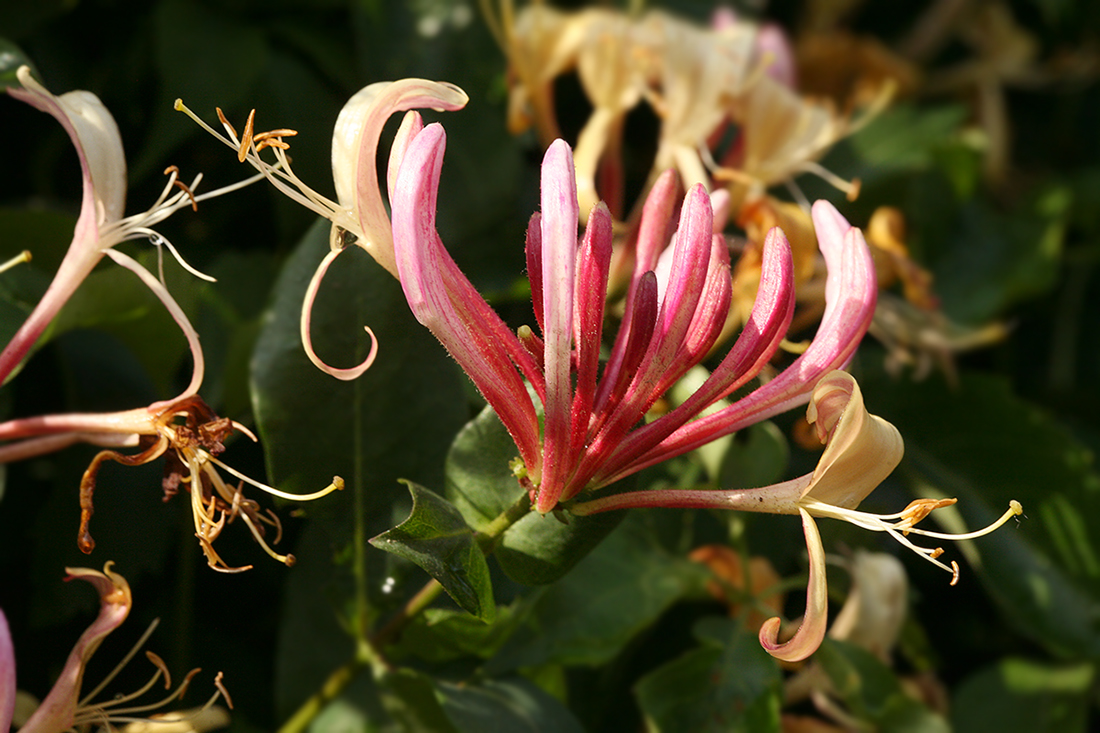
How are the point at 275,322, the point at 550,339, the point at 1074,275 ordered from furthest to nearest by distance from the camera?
the point at 1074,275 → the point at 275,322 → the point at 550,339

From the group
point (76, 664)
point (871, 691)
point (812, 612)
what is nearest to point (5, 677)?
point (76, 664)

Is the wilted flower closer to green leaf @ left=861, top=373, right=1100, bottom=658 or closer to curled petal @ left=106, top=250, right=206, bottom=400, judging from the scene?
→ green leaf @ left=861, top=373, right=1100, bottom=658


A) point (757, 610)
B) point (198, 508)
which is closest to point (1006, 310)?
point (757, 610)

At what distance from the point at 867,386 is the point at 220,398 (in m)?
0.41

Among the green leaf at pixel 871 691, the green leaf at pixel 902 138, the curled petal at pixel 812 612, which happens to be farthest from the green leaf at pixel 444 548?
the green leaf at pixel 902 138

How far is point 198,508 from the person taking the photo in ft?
1.20

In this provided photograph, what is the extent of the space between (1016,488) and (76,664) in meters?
0.61

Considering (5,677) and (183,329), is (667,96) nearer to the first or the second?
(183,329)

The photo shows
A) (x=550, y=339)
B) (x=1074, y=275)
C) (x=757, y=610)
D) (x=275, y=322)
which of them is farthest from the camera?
(x=1074, y=275)

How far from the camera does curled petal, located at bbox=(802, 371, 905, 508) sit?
309 millimetres

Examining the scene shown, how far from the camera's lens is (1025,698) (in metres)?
0.71

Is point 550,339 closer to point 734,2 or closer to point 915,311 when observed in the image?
point 915,311

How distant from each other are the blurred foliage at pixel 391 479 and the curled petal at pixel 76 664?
0.27 ft

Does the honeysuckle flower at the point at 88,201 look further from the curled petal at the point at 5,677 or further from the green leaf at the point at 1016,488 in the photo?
the green leaf at the point at 1016,488
